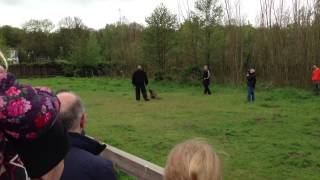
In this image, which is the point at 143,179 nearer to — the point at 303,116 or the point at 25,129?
the point at 25,129

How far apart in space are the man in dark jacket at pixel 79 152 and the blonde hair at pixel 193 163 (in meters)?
0.90

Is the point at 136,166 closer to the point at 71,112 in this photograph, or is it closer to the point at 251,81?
the point at 71,112

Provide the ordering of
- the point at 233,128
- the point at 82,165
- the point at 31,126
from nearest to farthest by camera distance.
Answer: the point at 31,126 < the point at 82,165 < the point at 233,128

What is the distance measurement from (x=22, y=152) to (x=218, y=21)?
111 feet

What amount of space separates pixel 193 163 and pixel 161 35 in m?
35.3

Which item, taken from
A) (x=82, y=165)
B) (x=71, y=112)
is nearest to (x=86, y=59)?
(x=71, y=112)

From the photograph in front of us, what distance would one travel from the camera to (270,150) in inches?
433

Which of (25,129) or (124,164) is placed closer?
(25,129)

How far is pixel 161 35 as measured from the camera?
37812 mm

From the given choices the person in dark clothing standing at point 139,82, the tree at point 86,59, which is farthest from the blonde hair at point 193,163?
the tree at point 86,59

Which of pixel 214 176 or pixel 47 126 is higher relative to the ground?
pixel 47 126

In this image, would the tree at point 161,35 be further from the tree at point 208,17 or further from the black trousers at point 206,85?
the black trousers at point 206,85

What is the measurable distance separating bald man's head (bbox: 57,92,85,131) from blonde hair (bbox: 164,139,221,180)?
109cm

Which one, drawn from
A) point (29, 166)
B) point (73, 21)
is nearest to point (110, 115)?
point (29, 166)
